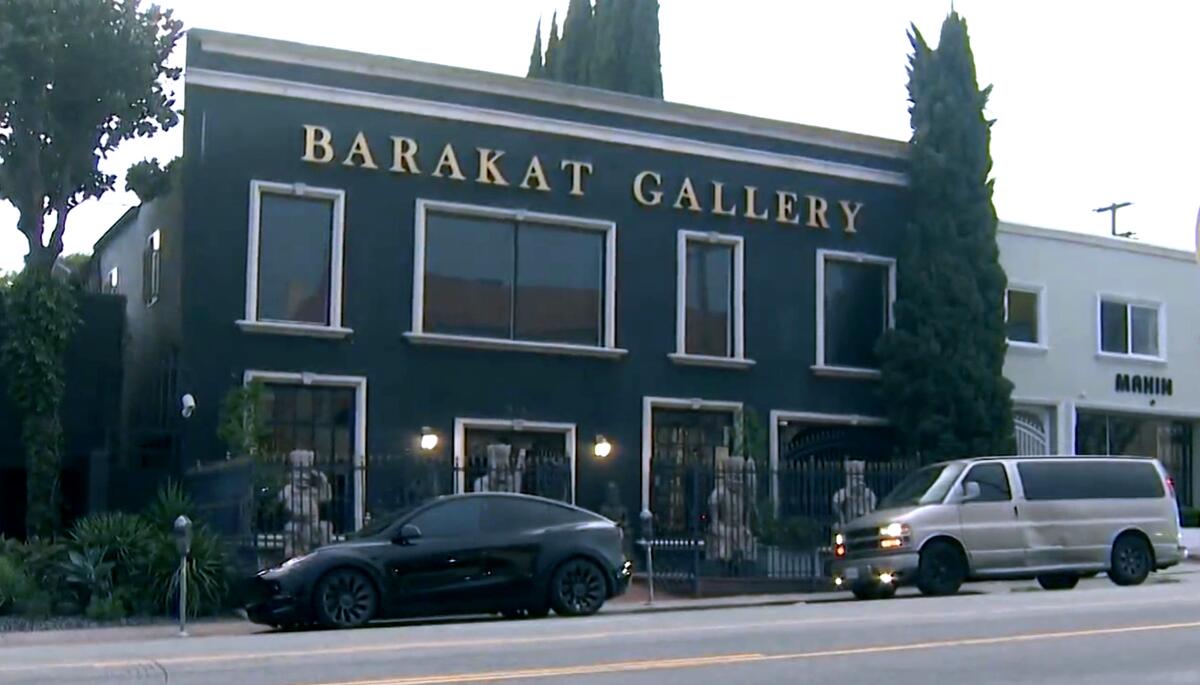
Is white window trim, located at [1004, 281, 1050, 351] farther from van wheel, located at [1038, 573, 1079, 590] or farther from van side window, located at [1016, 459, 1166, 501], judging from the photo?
van wheel, located at [1038, 573, 1079, 590]

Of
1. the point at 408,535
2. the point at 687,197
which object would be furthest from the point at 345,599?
the point at 687,197

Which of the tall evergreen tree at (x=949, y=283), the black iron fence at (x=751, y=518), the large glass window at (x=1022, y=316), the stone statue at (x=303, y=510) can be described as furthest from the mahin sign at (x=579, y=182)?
the stone statue at (x=303, y=510)

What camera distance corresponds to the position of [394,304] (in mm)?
24500

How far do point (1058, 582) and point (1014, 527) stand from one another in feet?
6.65

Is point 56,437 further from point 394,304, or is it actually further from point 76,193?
point 394,304

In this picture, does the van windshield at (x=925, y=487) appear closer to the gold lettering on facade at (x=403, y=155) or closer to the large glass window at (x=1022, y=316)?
the gold lettering on facade at (x=403, y=155)

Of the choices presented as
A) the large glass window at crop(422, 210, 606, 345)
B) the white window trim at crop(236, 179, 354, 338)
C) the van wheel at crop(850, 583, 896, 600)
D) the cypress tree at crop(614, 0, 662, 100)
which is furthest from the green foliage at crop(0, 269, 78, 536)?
the cypress tree at crop(614, 0, 662, 100)

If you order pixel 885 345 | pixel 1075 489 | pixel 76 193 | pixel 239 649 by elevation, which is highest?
pixel 76 193

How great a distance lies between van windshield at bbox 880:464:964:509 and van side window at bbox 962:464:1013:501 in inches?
8.3

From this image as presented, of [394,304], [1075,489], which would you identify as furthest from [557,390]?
[1075,489]

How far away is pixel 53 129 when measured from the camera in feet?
75.9

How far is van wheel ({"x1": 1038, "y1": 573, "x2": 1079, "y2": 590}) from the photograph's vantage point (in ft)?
73.4

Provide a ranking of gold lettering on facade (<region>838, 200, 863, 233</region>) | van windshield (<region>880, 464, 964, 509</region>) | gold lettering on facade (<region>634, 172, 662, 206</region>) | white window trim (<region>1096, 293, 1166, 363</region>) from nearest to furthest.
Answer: van windshield (<region>880, 464, 964, 509</region>) < gold lettering on facade (<region>634, 172, 662, 206</region>) < gold lettering on facade (<region>838, 200, 863, 233</region>) < white window trim (<region>1096, 293, 1166, 363</region>)

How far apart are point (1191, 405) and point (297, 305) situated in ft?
65.0
